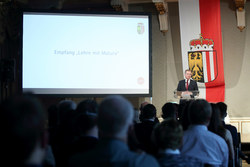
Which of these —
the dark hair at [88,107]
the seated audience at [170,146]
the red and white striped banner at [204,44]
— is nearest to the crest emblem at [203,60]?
the red and white striped banner at [204,44]

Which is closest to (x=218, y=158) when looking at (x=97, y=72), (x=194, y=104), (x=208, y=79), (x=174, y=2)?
(x=194, y=104)

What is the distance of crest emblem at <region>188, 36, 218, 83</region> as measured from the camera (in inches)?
323

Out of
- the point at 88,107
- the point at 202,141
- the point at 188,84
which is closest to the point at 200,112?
the point at 202,141

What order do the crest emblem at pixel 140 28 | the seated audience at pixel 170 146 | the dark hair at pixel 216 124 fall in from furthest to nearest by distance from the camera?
the crest emblem at pixel 140 28 → the dark hair at pixel 216 124 → the seated audience at pixel 170 146

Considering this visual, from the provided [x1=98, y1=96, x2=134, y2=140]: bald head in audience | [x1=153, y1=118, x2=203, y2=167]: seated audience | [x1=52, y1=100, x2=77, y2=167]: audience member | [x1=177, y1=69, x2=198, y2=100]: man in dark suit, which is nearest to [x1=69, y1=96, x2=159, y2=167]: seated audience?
[x1=98, y1=96, x2=134, y2=140]: bald head in audience

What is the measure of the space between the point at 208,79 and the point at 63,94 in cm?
374

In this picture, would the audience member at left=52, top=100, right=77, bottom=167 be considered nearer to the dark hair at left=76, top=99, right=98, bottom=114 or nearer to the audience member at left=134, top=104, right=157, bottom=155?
the dark hair at left=76, top=99, right=98, bottom=114

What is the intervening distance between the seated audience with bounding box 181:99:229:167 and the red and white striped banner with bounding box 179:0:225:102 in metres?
5.90

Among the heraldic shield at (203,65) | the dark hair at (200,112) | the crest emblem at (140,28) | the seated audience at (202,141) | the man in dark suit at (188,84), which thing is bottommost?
the seated audience at (202,141)

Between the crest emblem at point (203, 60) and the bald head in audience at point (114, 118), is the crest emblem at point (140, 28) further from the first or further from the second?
the bald head in audience at point (114, 118)

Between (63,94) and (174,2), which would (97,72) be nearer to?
(63,94)

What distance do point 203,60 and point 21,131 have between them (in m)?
7.48

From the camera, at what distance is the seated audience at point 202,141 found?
2445 millimetres

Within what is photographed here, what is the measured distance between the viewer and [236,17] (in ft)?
28.9
